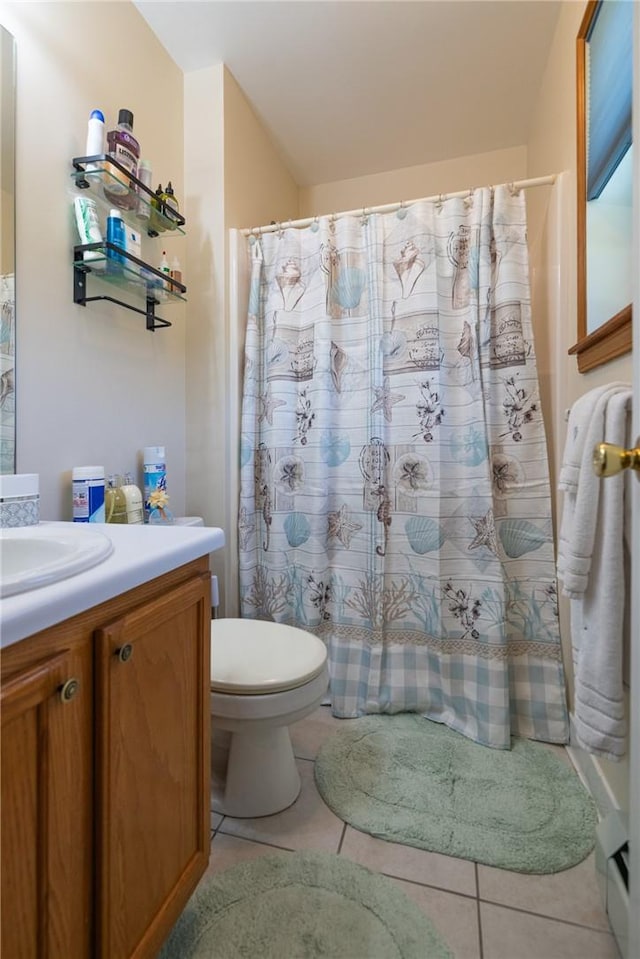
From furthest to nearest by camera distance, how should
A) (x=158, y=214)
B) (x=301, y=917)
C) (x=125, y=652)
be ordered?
(x=158, y=214) < (x=301, y=917) < (x=125, y=652)

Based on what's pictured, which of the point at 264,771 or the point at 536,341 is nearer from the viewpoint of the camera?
the point at 264,771

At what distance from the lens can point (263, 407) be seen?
5.61 ft

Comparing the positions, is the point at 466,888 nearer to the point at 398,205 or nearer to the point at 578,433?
the point at 578,433

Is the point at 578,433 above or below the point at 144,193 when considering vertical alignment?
below

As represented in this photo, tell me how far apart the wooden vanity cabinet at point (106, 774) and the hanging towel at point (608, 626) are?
2.52ft

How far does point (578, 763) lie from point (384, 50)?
257 centimetres

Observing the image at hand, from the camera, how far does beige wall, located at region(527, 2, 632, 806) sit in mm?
1302

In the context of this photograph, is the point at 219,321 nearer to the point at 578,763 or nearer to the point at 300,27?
the point at 300,27

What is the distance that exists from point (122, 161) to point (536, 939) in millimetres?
2111

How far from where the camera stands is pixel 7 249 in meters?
0.97

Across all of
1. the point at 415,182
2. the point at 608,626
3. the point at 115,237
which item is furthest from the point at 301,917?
the point at 415,182

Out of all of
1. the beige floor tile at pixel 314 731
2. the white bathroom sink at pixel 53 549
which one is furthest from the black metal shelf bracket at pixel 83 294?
the beige floor tile at pixel 314 731

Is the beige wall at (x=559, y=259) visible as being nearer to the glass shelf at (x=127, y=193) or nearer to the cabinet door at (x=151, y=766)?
the cabinet door at (x=151, y=766)

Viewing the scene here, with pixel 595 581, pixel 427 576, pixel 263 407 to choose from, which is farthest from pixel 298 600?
pixel 595 581
